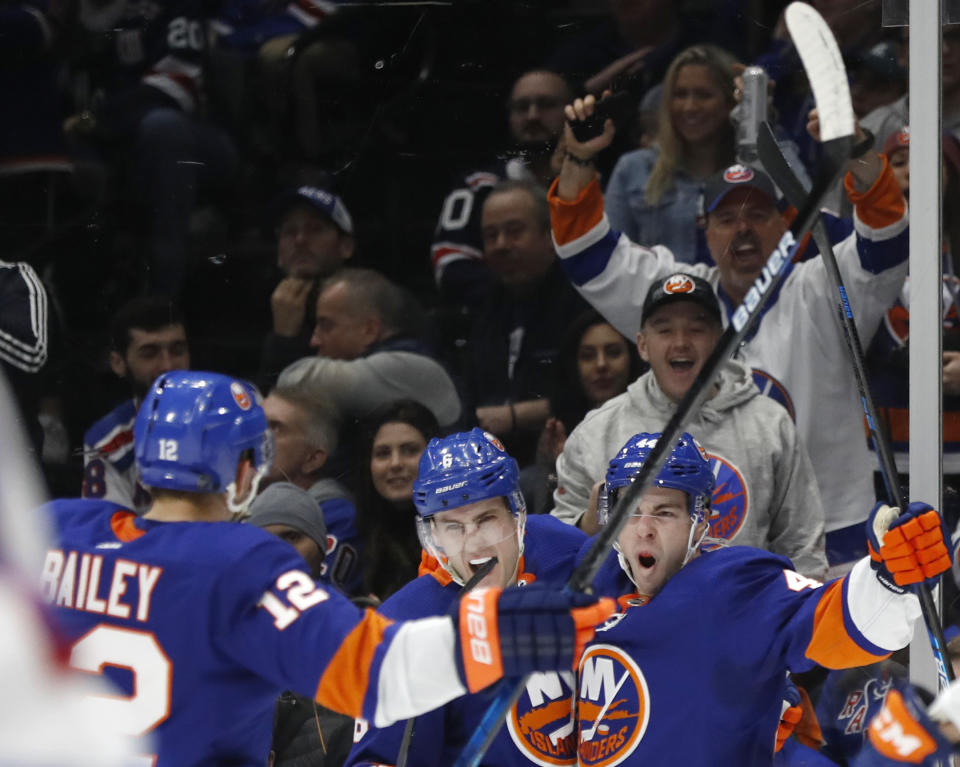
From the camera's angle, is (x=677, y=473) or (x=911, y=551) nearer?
(x=911, y=551)

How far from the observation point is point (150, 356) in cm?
358

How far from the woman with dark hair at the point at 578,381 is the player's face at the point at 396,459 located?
0.29m

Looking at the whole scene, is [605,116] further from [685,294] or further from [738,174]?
[685,294]

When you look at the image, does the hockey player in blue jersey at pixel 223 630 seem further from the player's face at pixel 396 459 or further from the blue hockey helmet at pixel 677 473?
the player's face at pixel 396 459

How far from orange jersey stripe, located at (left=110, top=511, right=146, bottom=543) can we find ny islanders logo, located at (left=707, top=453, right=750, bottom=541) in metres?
1.43

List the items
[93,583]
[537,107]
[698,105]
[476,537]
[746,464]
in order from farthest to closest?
1. [537,107]
2. [698,105]
3. [746,464]
4. [476,537]
5. [93,583]

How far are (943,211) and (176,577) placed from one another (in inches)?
72.2

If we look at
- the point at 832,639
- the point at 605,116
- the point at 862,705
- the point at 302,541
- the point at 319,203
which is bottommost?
the point at 862,705

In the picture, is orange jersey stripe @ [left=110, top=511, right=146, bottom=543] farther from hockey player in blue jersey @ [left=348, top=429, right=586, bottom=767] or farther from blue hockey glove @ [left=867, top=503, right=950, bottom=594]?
blue hockey glove @ [left=867, top=503, right=950, bottom=594]

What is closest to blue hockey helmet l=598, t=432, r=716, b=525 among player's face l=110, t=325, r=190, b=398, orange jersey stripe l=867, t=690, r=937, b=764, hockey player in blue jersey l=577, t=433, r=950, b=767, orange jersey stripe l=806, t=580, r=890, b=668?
hockey player in blue jersey l=577, t=433, r=950, b=767

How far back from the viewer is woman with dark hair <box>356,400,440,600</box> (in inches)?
132

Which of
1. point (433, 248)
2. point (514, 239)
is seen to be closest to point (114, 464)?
point (433, 248)

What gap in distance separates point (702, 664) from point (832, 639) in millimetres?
242

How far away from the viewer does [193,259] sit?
3.61 metres
